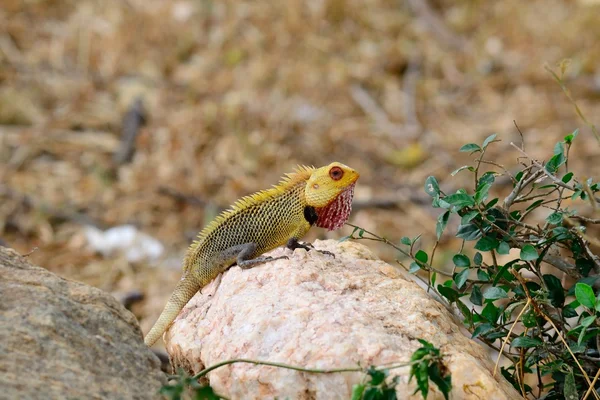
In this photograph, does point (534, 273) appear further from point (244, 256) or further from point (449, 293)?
point (244, 256)

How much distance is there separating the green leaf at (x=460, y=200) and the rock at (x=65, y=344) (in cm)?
133

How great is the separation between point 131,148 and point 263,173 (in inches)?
61.4

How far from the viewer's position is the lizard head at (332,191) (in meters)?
3.99

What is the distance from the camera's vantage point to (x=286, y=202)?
4.11m

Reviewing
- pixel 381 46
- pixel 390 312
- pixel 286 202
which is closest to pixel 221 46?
pixel 381 46

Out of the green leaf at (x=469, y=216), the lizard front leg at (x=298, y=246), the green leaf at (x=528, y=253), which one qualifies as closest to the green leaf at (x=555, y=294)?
the green leaf at (x=528, y=253)

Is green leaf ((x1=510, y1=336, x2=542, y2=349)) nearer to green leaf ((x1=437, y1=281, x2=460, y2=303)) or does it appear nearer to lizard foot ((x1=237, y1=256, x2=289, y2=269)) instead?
green leaf ((x1=437, y1=281, x2=460, y2=303))

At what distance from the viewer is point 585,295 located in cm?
302

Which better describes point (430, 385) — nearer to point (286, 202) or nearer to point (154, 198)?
point (286, 202)

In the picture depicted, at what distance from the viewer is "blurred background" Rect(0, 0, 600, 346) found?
7895 millimetres

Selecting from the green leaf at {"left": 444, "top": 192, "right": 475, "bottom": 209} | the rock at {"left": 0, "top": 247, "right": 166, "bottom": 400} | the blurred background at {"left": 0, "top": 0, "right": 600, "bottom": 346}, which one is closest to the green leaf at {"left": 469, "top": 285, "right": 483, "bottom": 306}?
the green leaf at {"left": 444, "top": 192, "right": 475, "bottom": 209}

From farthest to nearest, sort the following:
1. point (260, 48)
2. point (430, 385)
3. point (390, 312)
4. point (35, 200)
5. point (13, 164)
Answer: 1. point (260, 48)
2. point (13, 164)
3. point (35, 200)
4. point (390, 312)
5. point (430, 385)

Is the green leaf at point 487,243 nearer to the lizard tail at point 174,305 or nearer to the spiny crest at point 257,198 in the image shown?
the spiny crest at point 257,198

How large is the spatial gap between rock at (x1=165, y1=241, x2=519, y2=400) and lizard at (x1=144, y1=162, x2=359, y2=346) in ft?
0.32
